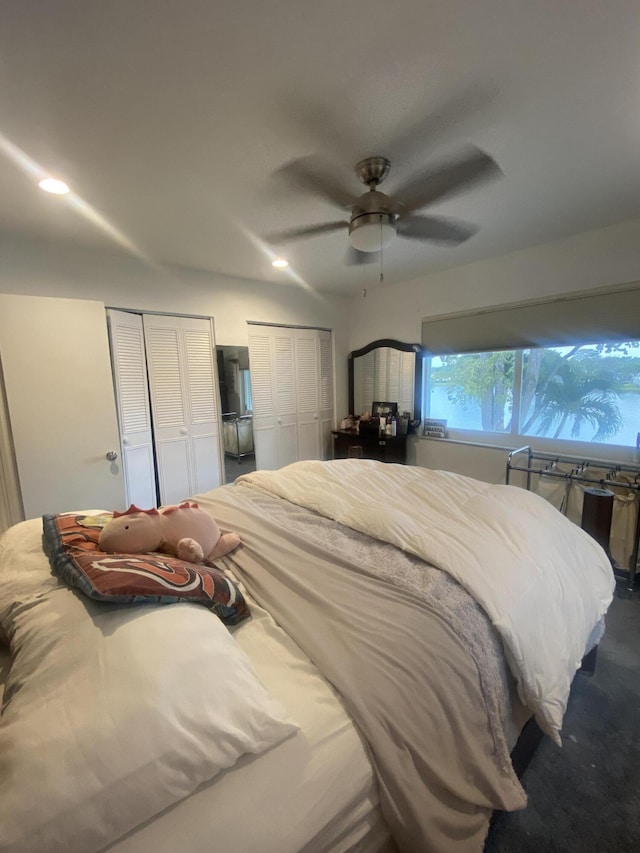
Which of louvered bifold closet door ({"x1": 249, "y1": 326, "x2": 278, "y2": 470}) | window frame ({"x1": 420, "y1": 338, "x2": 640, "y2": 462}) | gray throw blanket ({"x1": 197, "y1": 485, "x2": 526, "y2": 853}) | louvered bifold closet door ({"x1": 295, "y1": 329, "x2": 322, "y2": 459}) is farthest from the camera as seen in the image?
louvered bifold closet door ({"x1": 295, "y1": 329, "x2": 322, "y2": 459})

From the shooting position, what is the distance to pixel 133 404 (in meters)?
2.96

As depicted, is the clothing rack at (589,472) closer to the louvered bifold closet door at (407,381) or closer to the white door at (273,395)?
the louvered bifold closet door at (407,381)

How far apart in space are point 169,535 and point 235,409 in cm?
238

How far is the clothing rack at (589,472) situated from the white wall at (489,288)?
0.35ft

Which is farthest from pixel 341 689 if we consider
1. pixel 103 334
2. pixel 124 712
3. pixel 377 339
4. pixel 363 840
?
pixel 377 339

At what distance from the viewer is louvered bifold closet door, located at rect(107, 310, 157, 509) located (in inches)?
111

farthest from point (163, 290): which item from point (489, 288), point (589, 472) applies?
point (589, 472)

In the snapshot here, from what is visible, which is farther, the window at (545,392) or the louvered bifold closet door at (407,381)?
the louvered bifold closet door at (407,381)

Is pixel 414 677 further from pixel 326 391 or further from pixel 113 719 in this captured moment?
pixel 326 391

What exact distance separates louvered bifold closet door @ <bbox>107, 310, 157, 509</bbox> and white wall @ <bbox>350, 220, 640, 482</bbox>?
98.0 inches

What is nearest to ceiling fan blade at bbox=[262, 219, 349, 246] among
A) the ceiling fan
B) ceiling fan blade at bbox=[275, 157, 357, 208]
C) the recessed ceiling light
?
the ceiling fan

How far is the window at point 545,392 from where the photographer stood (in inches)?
103

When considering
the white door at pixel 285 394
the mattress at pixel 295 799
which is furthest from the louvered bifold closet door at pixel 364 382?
the mattress at pixel 295 799

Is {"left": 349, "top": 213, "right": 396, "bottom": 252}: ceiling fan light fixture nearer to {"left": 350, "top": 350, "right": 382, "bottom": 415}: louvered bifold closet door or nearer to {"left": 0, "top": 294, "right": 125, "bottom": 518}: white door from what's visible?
{"left": 0, "top": 294, "right": 125, "bottom": 518}: white door
